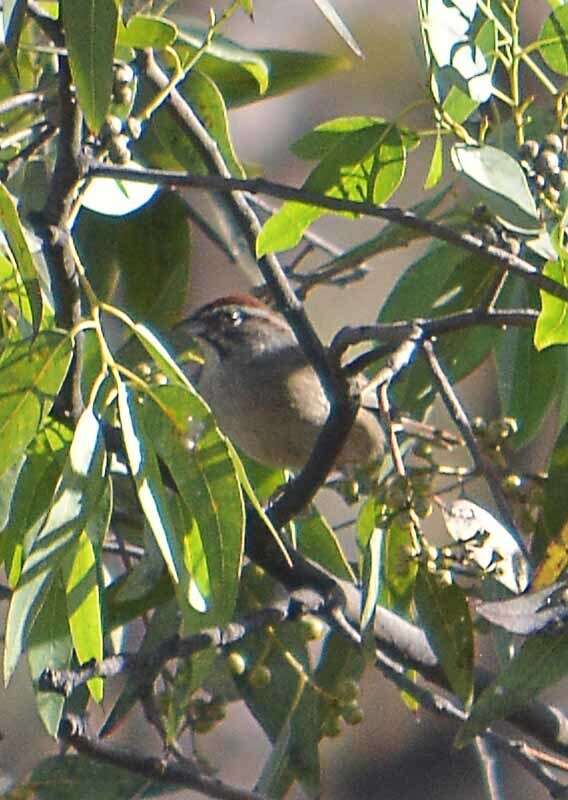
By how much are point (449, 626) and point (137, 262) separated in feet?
3.91

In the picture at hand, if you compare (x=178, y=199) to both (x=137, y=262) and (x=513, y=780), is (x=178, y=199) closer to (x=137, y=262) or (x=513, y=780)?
(x=137, y=262)

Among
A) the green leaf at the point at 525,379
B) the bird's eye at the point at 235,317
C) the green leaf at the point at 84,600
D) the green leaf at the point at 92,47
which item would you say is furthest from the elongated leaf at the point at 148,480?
the bird's eye at the point at 235,317

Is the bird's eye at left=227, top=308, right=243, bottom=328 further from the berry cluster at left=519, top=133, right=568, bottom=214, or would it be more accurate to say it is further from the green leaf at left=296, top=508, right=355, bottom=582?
the berry cluster at left=519, top=133, right=568, bottom=214

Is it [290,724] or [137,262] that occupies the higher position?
[137,262]

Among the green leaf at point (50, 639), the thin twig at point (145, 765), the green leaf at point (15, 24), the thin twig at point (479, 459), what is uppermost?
the green leaf at point (15, 24)

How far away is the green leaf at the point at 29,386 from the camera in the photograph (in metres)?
1.98

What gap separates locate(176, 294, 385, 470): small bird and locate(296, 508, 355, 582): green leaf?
743mm

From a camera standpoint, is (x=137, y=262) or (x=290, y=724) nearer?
(x=290, y=724)

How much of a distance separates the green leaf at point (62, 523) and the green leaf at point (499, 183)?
56 centimetres

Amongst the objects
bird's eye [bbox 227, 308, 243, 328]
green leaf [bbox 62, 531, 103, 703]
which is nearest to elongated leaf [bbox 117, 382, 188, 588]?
green leaf [bbox 62, 531, 103, 703]

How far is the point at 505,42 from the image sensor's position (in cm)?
214

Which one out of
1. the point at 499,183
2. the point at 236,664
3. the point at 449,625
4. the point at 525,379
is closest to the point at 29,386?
the point at 499,183

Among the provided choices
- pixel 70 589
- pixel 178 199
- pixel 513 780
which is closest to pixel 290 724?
pixel 70 589

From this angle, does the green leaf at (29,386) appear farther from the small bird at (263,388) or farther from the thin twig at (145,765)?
the small bird at (263,388)
